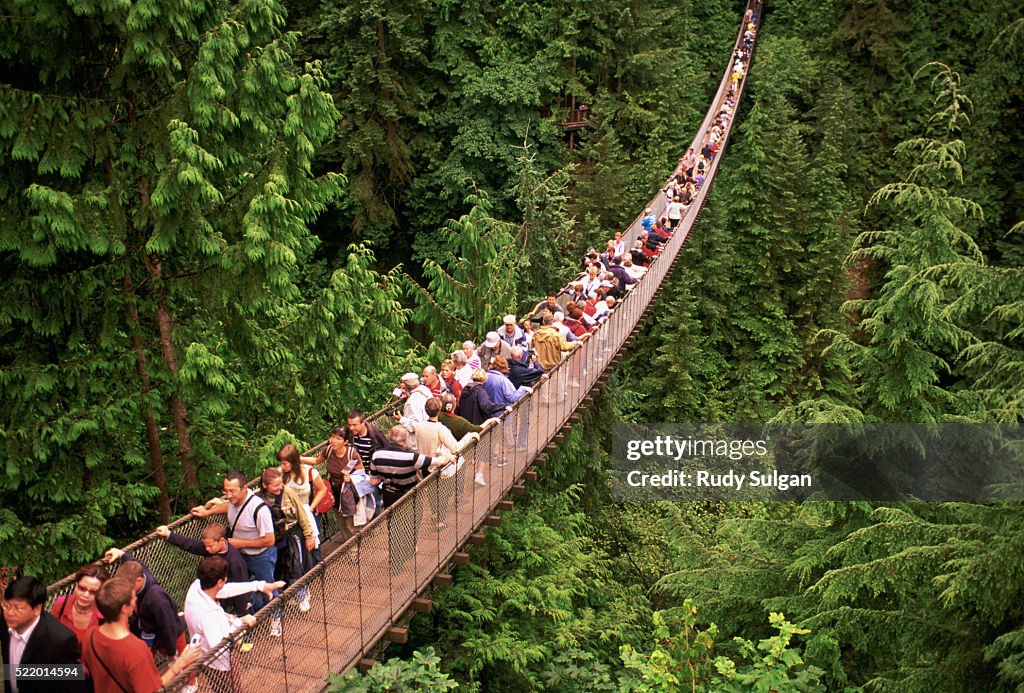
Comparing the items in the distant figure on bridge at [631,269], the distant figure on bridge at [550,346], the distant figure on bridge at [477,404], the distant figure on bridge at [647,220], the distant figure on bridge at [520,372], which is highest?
the distant figure on bridge at [647,220]

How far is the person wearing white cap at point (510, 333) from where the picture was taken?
866cm

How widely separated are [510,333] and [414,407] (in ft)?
8.09

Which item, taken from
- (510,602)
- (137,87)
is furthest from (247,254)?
(510,602)

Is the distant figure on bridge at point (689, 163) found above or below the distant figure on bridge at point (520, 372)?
above

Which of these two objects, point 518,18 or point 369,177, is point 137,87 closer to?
point 369,177

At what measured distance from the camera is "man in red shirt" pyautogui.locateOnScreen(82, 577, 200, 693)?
3.69 metres

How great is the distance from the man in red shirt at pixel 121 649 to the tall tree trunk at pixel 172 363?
15.3ft

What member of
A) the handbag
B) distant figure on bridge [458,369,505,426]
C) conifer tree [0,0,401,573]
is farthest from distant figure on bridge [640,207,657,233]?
the handbag

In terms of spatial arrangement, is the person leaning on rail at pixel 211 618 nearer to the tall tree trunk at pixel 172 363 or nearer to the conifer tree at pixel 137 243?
the conifer tree at pixel 137 243

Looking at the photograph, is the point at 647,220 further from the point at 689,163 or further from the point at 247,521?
the point at 247,521

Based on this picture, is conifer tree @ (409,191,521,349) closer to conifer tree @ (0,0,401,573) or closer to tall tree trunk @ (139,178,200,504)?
conifer tree @ (0,0,401,573)

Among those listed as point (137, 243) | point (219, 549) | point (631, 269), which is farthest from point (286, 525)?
point (631, 269)

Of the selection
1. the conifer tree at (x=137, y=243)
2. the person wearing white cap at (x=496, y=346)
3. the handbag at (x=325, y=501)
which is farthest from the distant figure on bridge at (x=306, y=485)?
the person wearing white cap at (x=496, y=346)

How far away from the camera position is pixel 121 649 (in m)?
3.73
